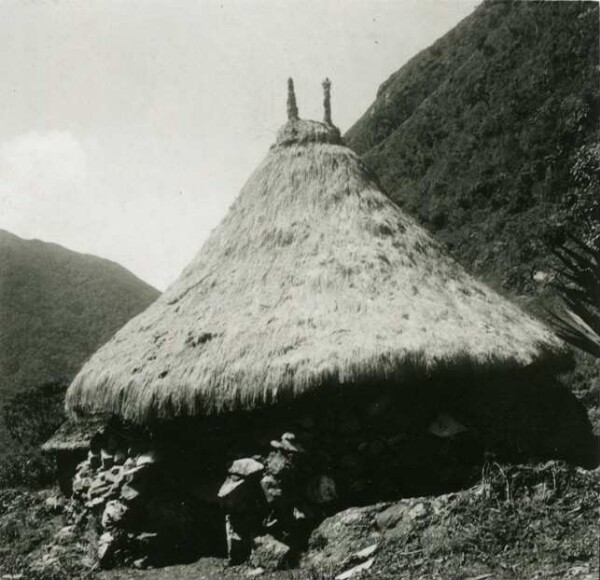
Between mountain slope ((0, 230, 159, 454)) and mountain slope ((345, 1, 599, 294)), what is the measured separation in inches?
540

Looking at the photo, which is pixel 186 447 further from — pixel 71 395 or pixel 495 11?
pixel 495 11

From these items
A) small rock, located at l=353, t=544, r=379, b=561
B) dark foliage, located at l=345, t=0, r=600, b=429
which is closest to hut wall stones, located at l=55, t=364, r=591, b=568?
small rock, located at l=353, t=544, r=379, b=561

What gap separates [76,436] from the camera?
10.2 meters

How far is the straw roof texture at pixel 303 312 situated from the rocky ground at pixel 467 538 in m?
1.18

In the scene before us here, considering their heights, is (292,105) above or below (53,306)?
above

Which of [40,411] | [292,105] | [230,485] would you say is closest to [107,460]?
[230,485]

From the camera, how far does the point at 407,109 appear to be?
3878cm

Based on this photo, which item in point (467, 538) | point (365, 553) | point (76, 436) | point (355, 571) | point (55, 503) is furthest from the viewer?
point (76, 436)

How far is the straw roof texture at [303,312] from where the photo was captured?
250 inches

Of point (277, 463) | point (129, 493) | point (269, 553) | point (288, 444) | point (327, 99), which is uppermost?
point (327, 99)

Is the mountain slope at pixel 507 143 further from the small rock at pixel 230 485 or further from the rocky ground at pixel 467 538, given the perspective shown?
the small rock at pixel 230 485

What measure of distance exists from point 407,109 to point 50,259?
68.0ft

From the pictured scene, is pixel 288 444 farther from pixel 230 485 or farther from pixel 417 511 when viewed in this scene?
pixel 417 511

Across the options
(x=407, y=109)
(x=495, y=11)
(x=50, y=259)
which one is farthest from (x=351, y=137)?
(x=50, y=259)
